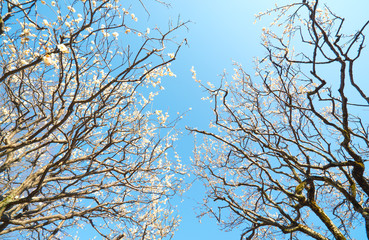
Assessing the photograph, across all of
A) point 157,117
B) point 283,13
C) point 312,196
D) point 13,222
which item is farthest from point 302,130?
point 13,222

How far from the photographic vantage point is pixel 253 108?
19.6ft

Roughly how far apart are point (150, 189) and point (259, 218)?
262 centimetres

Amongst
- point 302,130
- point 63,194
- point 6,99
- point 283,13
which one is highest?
point 283,13

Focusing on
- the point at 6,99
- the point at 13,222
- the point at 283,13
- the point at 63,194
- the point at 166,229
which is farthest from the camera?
the point at 166,229

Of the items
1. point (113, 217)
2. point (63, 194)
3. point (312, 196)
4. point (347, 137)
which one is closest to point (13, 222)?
point (63, 194)

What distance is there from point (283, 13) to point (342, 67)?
1726mm

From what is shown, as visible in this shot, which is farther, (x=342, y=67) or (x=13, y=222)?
(x=13, y=222)

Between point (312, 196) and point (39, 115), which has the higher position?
point (39, 115)

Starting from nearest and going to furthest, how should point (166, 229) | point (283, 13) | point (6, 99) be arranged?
point (283, 13) < point (6, 99) < point (166, 229)

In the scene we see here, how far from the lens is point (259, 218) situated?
4.32 m

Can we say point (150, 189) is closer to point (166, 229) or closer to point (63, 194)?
point (63, 194)

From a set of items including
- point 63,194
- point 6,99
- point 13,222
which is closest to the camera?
point 13,222

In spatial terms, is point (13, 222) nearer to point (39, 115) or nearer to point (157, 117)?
point (39, 115)

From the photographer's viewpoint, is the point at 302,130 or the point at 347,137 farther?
the point at 302,130
